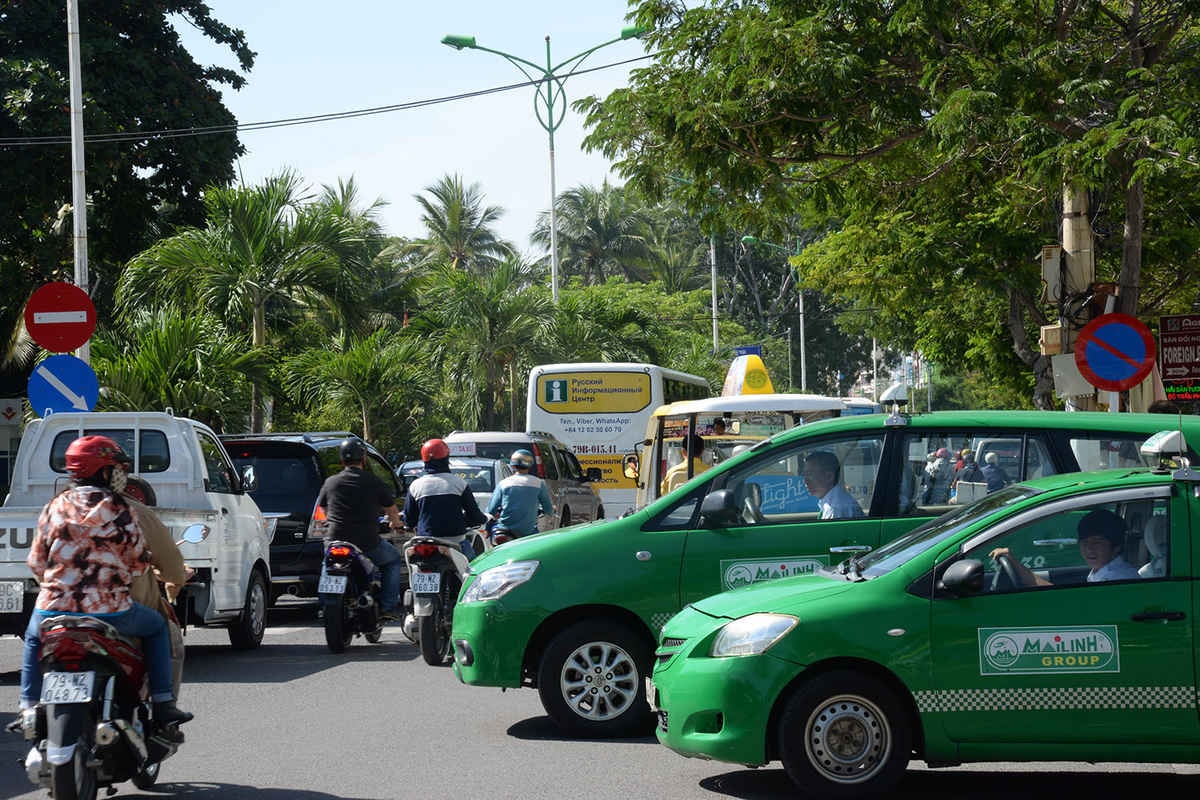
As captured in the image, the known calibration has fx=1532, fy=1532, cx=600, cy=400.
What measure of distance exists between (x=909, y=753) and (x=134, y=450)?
775cm

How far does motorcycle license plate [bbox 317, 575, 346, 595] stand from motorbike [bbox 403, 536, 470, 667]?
0.60 meters

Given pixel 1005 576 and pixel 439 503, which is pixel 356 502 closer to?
pixel 439 503

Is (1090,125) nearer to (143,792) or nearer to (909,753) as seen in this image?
(909,753)

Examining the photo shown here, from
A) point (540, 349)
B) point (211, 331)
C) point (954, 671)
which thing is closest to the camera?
point (954, 671)

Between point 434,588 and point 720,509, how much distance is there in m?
4.09

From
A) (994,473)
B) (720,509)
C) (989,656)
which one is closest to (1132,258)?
(994,473)

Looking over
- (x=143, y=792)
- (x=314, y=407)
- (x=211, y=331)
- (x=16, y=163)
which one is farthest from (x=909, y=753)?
(x=16, y=163)

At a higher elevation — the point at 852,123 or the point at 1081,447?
the point at 852,123

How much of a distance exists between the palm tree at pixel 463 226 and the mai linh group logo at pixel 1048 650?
5845 cm

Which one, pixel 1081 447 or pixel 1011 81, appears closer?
pixel 1081 447

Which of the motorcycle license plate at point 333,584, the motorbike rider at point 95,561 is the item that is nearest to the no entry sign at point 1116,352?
the motorcycle license plate at point 333,584

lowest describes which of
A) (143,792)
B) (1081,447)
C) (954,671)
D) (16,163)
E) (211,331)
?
(143,792)

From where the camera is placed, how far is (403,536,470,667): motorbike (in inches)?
461

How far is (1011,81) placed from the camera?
14070 mm
